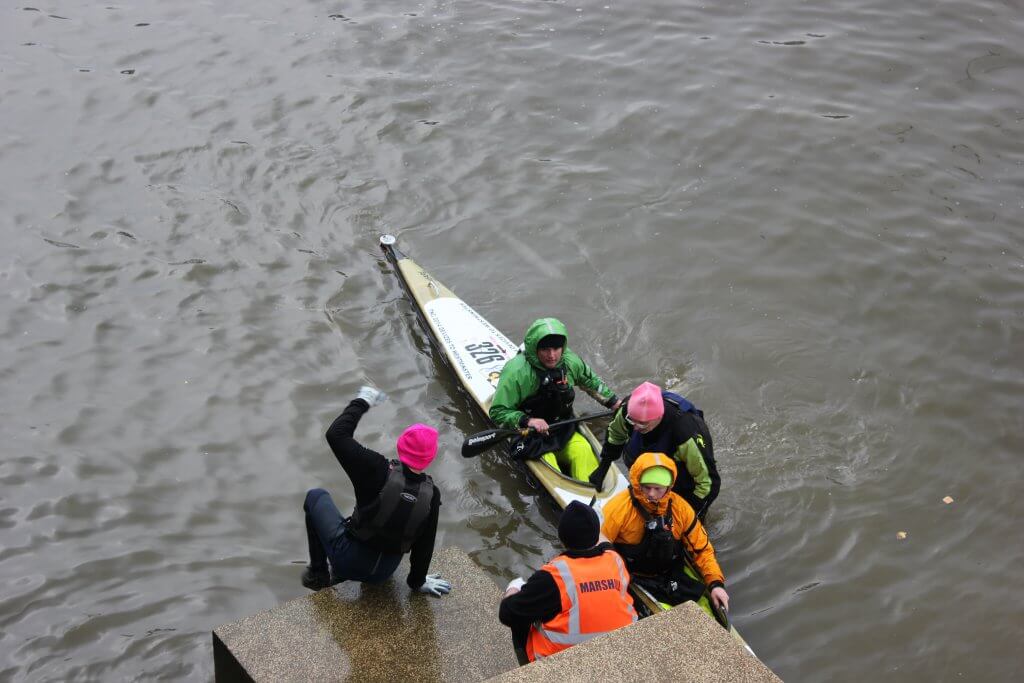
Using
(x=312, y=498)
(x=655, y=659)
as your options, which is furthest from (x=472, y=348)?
(x=655, y=659)

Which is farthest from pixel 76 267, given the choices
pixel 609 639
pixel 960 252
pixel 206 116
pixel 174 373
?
pixel 960 252

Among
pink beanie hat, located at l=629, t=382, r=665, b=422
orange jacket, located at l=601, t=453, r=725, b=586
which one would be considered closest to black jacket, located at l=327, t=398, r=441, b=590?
orange jacket, located at l=601, t=453, r=725, b=586

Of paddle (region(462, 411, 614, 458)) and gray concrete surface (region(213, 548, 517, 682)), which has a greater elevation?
gray concrete surface (region(213, 548, 517, 682))

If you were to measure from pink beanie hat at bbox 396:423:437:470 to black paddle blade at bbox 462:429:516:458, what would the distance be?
2.05 metres

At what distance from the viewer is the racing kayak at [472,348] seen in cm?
707

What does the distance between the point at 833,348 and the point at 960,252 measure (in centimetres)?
211

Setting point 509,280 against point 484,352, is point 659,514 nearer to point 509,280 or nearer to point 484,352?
point 484,352

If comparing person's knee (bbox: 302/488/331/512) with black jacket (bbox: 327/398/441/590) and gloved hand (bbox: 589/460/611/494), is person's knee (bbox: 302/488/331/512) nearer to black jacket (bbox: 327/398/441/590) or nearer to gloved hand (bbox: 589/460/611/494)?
black jacket (bbox: 327/398/441/590)

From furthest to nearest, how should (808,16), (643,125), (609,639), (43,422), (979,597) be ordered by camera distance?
1. (808,16)
2. (643,125)
3. (43,422)
4. (979,597)
5. (609,639)

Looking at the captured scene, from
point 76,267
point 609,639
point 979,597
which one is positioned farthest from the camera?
point 76,267

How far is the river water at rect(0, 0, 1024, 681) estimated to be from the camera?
659 cm

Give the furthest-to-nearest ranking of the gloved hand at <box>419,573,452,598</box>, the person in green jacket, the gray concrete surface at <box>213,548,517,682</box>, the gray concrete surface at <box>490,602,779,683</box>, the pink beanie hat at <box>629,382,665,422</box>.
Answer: the person in green jacket < the pink beanie hat at <box>629,382,665,422</box> < the gloved hand at <box>419,573,452,598</box> < the gray concrete surface at <box>213,548,517,682</box> < the gray concrete surface at <box>490,602,779,683</box>

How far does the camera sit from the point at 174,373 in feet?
27.3

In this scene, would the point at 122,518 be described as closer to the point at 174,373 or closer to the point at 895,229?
the point at 174,373
